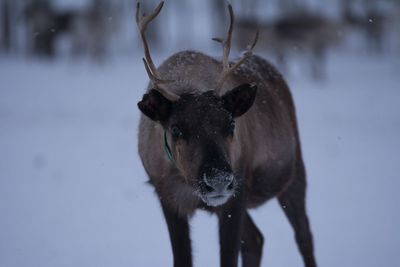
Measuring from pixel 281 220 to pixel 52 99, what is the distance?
1052 cm

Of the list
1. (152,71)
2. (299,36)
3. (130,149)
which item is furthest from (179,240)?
(299,36)

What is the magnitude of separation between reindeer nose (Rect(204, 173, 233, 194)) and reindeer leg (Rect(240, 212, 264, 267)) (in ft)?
5.15

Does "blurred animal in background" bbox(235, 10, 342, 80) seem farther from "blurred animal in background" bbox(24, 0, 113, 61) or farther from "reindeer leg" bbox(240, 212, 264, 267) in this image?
"reindeer leg" bbox(240, 212, 264, 267)

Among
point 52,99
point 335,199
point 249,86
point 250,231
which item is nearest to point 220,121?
point 249,86

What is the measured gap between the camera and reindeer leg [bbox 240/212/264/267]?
4.98 meters

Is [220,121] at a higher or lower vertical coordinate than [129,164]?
higher

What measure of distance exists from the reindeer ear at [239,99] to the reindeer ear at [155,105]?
13.9 inches

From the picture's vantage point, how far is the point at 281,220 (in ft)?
23.2

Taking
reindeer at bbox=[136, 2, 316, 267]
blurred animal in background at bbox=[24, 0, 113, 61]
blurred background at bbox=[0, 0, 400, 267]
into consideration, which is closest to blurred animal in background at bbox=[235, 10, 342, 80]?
blurred background at bbox=[0, 0, 400, 267]

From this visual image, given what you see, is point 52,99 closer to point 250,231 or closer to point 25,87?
point 25,87

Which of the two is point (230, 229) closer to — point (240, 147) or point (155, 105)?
point (240, 147)

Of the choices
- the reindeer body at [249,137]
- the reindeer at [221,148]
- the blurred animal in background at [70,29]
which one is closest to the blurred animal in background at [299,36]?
the blurred animal in background at [70,29]

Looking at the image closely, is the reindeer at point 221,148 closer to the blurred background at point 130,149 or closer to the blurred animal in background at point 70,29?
the blurred background at point 130,149

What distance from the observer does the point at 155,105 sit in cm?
394
